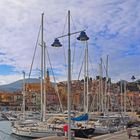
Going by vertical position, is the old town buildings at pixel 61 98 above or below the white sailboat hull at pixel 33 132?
above

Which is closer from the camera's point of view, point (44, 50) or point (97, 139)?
point (97, 139)

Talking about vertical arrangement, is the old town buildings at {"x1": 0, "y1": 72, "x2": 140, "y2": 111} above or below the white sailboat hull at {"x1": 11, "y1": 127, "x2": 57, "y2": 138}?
above

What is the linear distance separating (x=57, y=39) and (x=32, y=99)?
124794 millimetres

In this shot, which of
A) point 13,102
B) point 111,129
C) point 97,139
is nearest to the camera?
point 97,139

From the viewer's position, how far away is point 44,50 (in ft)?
159

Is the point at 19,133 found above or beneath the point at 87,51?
beneath

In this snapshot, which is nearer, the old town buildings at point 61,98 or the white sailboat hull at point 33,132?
the white sailboat hull at point 33,132

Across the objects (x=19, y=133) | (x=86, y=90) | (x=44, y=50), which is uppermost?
(x=44, y=50)

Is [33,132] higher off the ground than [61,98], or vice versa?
[61,98]

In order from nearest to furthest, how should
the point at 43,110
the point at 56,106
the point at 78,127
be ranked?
the point at 78,127, the point at 43,110, the point at 56,106

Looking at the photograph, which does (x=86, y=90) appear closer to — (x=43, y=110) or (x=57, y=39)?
(x=43, y=110)

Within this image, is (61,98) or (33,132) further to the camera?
(61,98)

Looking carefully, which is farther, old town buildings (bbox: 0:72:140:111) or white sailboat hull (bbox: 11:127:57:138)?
old town buildings (bbox: 0:72:140:111)

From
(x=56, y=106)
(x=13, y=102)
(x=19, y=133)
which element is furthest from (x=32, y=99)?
(x=19, y=133)
